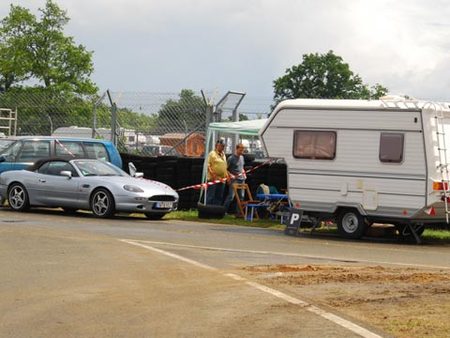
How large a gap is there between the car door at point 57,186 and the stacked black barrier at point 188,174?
2.86 metres

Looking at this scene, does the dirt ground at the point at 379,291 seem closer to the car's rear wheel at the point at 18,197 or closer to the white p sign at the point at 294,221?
the white p sign at the point at 294,221

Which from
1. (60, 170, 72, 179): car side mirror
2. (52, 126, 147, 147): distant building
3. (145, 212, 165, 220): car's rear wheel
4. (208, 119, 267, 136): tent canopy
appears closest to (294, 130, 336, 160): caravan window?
(208, 119, 267, 136): tent canopy

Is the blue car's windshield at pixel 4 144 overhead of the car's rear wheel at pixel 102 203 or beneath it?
overhead

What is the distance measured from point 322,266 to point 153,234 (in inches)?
198

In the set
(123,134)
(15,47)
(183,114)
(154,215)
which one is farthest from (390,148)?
(15,47)

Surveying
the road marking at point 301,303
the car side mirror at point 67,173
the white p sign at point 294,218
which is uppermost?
the car side mirror at point 67,173

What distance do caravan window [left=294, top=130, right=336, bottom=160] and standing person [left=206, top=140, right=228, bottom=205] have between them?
343 centimetres

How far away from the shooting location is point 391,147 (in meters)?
17.9

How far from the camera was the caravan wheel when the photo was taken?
1838 centimetres

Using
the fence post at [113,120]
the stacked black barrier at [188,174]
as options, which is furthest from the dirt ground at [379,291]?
the fence post at [113,120]

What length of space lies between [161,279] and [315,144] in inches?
323

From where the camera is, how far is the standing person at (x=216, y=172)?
22.1 metres

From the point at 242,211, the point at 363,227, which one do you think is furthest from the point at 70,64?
the point at 363,227

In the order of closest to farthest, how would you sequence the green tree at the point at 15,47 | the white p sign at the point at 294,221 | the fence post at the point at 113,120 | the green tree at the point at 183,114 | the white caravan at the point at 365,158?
1. the white caravan at the point at 365,158
2. the white p sign at the point at 294,221
3. the green tree at the point at 183,114
4. the fence post at the point at 113,120
5. the green tree at the point at 15,47
